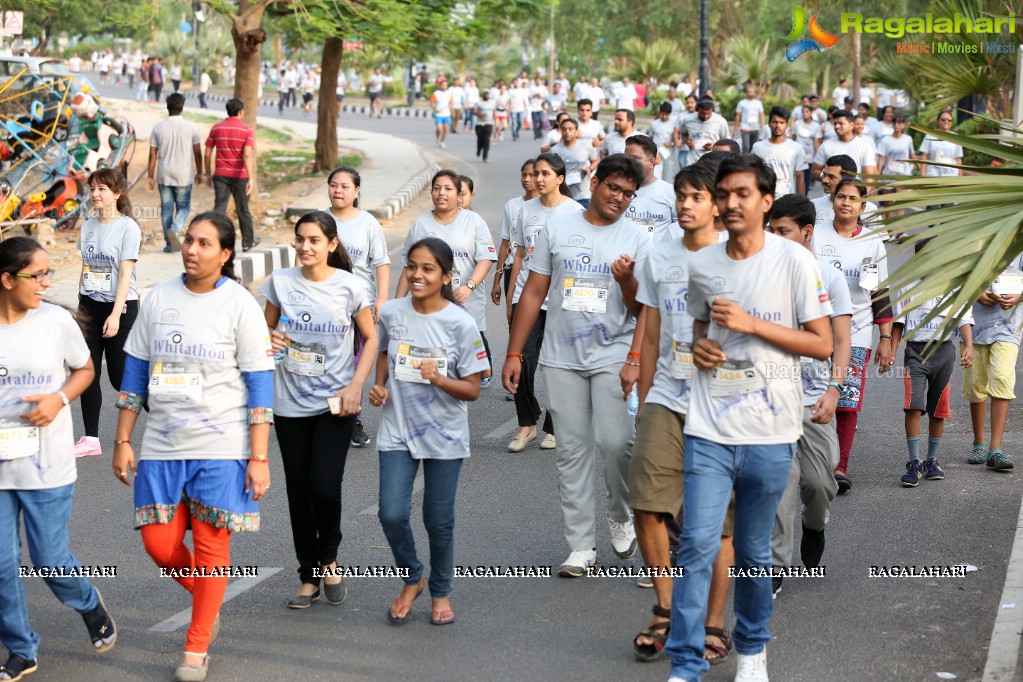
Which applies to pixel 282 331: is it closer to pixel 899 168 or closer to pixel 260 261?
pixel 260 261

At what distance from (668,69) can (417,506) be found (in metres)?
35.3

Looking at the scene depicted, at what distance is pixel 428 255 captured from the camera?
18.0ft

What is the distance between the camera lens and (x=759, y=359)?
4.70 meters

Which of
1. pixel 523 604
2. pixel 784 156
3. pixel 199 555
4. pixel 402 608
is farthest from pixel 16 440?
pixel 784 156

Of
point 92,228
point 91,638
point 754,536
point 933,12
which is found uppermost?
point 933,12

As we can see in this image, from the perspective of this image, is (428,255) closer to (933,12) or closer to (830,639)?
(830,639)

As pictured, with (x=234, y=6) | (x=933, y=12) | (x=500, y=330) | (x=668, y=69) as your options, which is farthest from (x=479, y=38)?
(x=668, y=69)

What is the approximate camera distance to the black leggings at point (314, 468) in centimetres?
563

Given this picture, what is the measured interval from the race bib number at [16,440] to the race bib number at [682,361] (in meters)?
2.32

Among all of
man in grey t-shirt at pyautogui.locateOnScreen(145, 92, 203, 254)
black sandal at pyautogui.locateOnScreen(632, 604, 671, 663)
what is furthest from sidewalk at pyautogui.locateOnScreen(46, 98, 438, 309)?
black sandal at pyautogui.locateOnScreen(632, 604, 671, 663)

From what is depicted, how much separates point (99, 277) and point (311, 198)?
14.1 metres

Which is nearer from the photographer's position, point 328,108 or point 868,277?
point 868,277

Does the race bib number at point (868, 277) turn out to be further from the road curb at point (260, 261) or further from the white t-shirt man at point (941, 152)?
the white t-shirt man at point (941, 152)

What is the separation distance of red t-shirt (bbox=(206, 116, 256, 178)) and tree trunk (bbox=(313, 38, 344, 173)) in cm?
898
